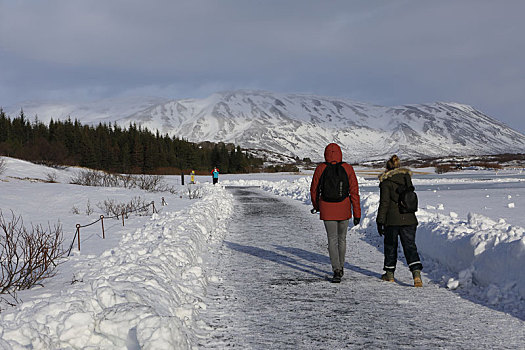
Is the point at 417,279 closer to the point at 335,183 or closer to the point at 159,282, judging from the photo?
the point at 335,183

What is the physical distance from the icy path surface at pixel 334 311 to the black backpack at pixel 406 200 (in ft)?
3.99

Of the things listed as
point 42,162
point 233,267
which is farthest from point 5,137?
point 233,267

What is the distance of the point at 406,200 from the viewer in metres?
6.30

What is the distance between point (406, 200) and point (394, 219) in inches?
15.1

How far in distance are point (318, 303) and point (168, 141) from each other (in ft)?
413

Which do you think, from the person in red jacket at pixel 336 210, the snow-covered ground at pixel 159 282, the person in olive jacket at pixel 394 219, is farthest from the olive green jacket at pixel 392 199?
the snow-covered ground at pixel 159 282

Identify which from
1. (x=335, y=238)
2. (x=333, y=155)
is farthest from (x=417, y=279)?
(x=333, y=155)

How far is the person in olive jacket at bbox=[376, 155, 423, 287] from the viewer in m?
6.43

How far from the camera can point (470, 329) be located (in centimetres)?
457

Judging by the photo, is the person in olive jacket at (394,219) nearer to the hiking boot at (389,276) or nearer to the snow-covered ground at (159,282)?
the hiking boot at (389,276)

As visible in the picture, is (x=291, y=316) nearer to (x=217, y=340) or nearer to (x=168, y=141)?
(x=217, y=340)

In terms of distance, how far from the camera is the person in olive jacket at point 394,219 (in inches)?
253

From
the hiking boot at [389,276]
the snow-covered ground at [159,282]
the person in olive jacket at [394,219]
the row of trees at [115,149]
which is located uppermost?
the row of trees at [115,149]

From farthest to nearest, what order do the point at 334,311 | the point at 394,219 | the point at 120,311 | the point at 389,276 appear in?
the point at 389,276, the point at 394,219, the point at 334,311, the point at 120,311
